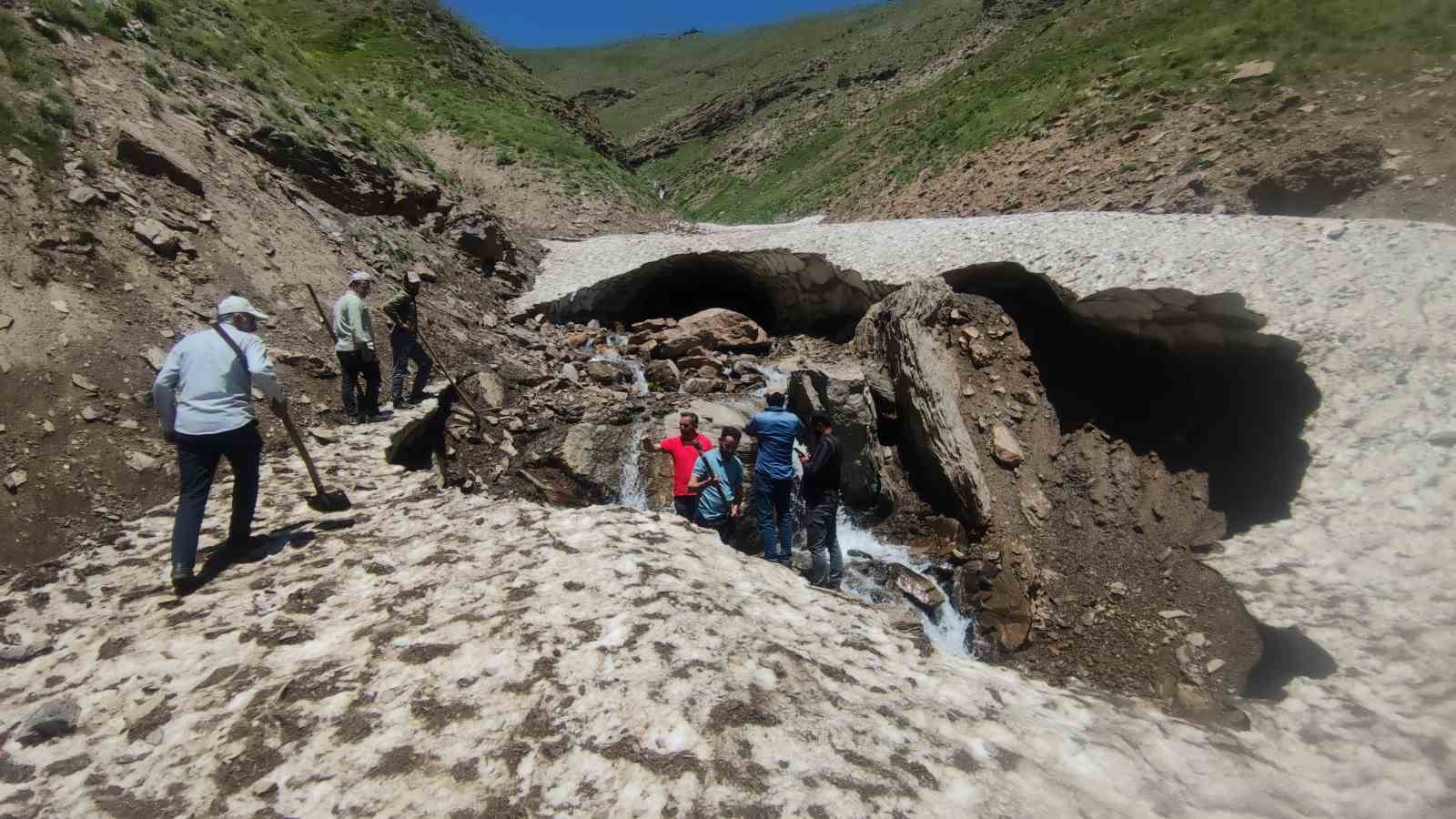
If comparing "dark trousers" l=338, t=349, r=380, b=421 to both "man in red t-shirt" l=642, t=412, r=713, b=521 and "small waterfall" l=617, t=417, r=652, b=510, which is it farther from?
"man in red t-shirt" l=642, t=412, r=713, b=521

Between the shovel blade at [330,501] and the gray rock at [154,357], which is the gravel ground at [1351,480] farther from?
the gray rock at [154,357]

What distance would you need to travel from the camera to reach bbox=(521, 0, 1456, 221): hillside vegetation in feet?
65.4

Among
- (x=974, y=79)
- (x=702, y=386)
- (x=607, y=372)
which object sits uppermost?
(x=974, y=79)

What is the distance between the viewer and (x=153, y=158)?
1059cm

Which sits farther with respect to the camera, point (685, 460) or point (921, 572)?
point (921, 572)

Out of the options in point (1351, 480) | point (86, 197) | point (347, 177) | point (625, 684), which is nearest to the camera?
point (625, 684)

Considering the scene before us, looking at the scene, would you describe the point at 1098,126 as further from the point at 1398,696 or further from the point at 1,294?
the point at 1,294

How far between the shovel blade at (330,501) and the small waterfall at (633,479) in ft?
14.9

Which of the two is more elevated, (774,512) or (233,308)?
(233,308)

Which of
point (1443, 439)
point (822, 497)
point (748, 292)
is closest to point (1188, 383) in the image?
point (1443, 439)

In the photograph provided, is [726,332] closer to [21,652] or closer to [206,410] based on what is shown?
[206,410]

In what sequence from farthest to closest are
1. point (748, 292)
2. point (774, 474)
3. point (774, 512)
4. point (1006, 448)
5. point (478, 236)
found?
point (748, 292)
point (478, 236)
point (1006, 448)
point (774, 512)
point (774, 474)

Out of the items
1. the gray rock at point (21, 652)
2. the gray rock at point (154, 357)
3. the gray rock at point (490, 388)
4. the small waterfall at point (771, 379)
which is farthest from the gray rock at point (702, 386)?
the gray rock at point (21, 652)

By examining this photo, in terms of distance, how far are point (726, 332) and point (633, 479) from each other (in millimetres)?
7209
